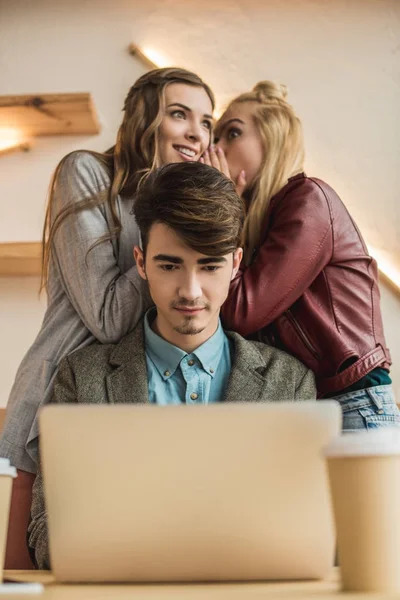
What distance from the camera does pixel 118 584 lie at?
32.9 inches

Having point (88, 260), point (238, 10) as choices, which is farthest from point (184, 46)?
point (88, 260)

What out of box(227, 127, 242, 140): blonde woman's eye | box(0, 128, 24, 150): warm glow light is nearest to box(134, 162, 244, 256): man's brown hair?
box(227, 127, 242, 140): blonde woman's eye

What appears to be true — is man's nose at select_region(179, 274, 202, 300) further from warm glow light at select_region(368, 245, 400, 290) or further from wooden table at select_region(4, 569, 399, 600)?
warm glow light at select_region(368, 245, 400, 290)

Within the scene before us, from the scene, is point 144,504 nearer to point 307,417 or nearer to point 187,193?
point 307,417

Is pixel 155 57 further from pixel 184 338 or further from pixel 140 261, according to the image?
pixel 184 338

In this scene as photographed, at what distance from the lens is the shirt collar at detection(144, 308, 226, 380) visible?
1.62m

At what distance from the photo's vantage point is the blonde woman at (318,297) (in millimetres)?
1710

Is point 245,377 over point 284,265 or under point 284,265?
under

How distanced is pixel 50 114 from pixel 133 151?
0.94 meters

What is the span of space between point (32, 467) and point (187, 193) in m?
0.61

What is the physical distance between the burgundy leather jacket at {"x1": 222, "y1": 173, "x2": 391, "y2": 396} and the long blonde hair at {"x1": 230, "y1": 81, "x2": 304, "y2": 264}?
0.09 metres

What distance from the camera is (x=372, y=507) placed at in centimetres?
75

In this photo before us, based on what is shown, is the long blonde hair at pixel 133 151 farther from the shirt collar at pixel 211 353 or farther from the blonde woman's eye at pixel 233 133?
the shirt collar at pixel 211 353

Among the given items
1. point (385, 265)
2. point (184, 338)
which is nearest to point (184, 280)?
point (184, 338)
